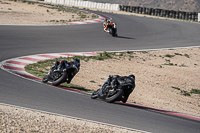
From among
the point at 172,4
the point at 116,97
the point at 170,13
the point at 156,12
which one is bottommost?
the point at 172,4

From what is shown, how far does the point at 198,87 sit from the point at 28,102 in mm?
9113

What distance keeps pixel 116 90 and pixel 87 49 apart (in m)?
10.4

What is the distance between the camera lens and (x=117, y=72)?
1528cm

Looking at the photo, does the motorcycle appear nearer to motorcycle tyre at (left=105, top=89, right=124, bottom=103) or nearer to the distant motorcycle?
the distant motorcycle

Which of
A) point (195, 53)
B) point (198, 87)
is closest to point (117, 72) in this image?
point (198, 87)

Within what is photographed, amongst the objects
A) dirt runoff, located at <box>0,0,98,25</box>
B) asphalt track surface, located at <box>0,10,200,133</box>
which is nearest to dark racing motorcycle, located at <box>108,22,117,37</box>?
asphalt track surface, located at <box>0,10,200,133</box>

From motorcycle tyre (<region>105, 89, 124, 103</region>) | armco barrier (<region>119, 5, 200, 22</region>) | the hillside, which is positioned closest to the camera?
motorcycle tyre (<region>105, 89, 124, 103</region>)

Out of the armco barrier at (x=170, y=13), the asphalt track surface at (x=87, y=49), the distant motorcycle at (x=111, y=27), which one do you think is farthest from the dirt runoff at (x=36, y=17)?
the armco barrier at (x=170, y=13)

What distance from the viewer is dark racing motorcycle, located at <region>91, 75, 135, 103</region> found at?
9203mm

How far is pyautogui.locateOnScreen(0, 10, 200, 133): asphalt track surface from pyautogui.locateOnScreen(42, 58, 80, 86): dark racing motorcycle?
12.1 inches

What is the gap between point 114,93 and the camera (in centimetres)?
948

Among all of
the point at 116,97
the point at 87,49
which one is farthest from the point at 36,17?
the point at 116,97

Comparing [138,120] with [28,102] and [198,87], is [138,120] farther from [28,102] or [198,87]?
[198,87]

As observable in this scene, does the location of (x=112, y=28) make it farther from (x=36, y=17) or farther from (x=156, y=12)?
(x=156, y=12)
